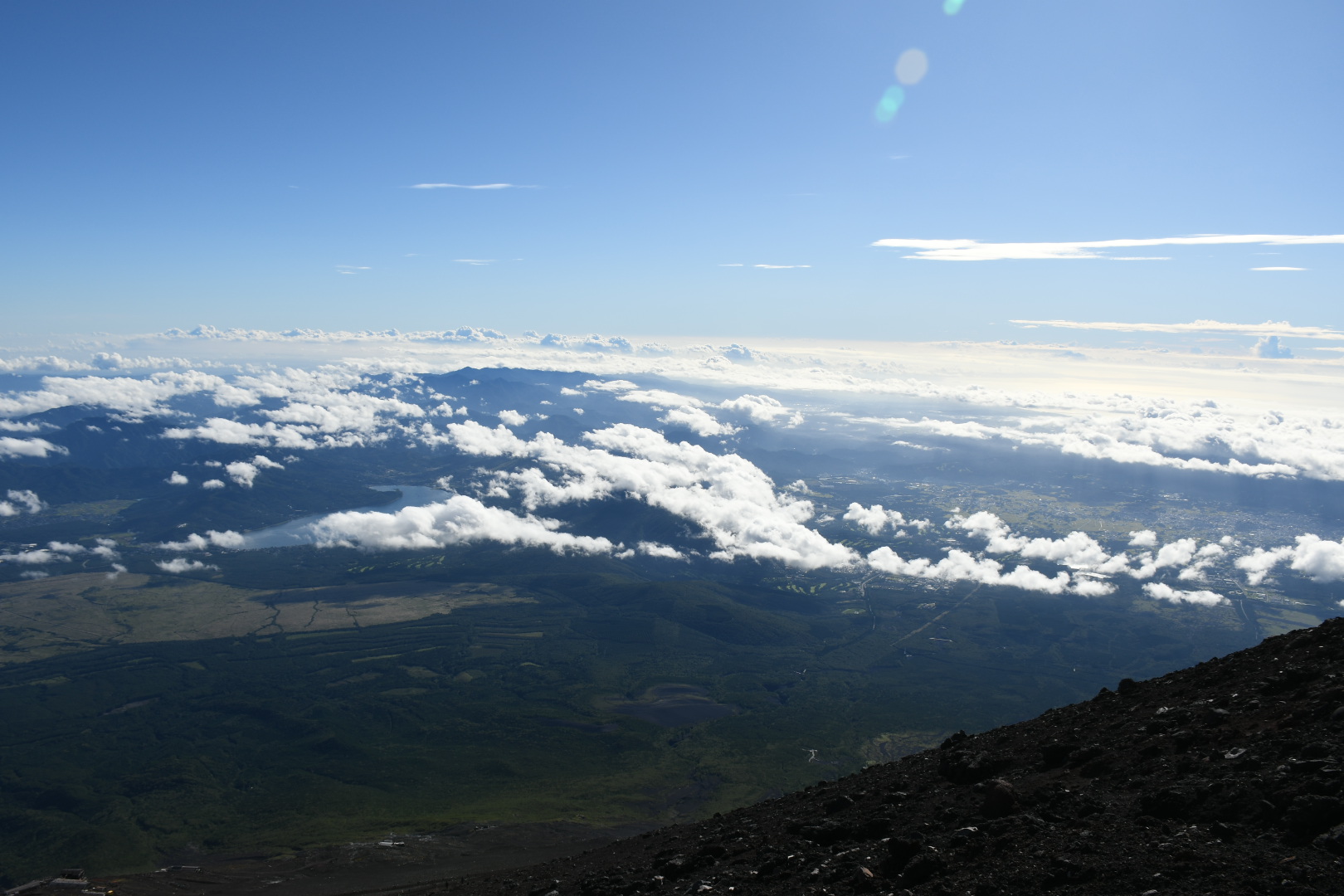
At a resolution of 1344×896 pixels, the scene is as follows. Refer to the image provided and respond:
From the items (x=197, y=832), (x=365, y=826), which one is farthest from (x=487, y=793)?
(x=197, y=832)

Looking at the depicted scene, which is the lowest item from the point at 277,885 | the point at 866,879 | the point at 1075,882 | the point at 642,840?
the point at 277,885

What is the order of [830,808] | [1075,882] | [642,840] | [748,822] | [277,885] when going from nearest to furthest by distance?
[1075,882]
[830,808]
[748,822]
[642,840]
[277,885]

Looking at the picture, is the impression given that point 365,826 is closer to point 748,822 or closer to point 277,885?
point 277,885
